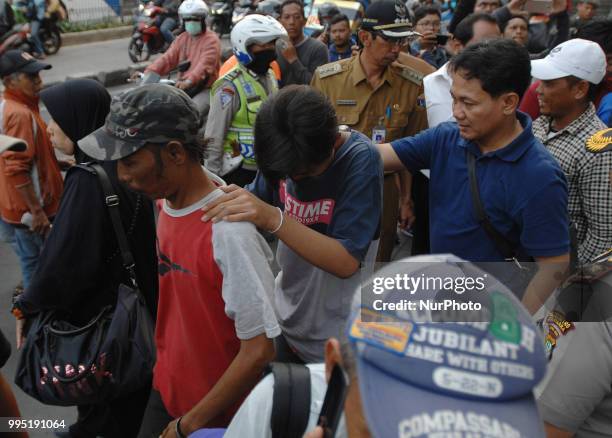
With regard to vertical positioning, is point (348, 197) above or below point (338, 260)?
above

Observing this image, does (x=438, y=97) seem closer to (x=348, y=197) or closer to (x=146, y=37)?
(x=348, y=197)

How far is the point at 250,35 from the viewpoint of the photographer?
3.97 m

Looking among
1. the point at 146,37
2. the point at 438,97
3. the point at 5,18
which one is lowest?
the point at 146,37

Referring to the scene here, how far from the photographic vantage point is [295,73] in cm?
500

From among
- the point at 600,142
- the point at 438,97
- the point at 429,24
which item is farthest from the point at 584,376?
the point at 429,24

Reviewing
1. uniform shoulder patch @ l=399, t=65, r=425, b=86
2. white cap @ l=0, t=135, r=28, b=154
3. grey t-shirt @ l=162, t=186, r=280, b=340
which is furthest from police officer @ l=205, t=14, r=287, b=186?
grey t-shirt @ l=162, t=186, r=280, b=340

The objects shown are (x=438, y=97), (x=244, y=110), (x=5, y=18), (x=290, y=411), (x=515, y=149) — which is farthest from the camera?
(x=5, y=18)

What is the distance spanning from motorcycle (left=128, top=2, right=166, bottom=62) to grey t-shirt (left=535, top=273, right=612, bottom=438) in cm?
1206

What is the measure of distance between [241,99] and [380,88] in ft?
3.08

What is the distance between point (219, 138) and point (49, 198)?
3.59ft

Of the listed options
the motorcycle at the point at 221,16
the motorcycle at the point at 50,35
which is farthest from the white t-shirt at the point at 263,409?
the motorcycle at the point at 221,16

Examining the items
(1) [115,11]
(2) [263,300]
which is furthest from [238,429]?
(1) [115,11]

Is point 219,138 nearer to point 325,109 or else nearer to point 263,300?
point 325,109

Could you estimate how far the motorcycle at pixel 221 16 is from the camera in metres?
Answer: 14.8
